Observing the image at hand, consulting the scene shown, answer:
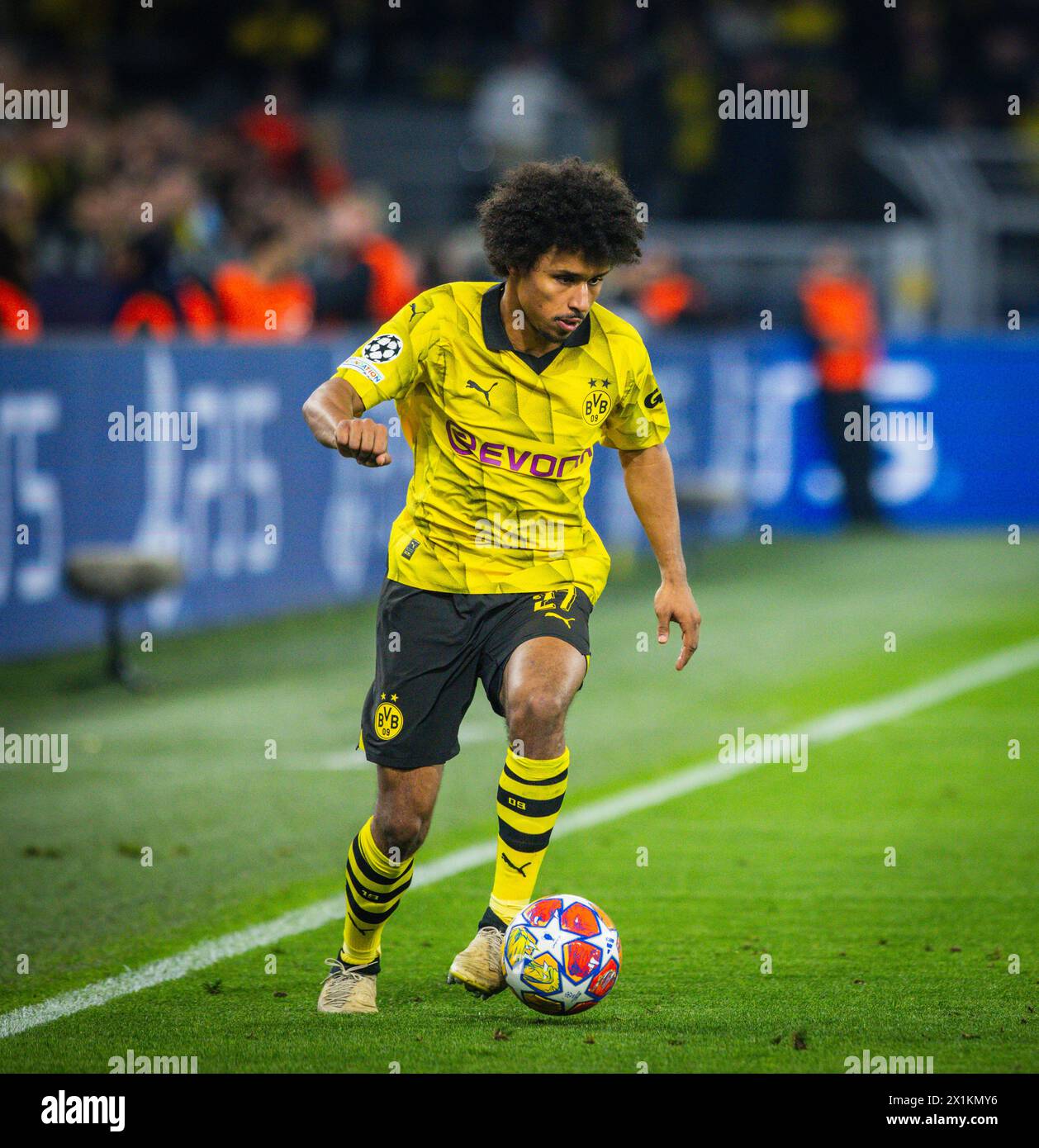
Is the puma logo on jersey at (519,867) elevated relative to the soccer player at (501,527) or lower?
lower

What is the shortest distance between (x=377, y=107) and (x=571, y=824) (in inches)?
562

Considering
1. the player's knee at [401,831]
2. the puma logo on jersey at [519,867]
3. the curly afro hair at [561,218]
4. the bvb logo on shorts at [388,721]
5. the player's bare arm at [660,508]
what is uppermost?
the curly afro hair at [561,218]

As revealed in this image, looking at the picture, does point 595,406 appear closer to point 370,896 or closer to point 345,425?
point 345,425

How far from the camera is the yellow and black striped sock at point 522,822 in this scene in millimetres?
5215

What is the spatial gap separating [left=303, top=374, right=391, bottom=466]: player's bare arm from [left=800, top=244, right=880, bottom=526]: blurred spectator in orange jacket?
529 inches

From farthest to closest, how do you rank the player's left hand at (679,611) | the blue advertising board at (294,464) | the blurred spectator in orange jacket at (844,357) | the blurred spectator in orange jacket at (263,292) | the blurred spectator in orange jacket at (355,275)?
the blurred spectator in orange jacket at (844,357) → the blurred spectator in orange jacket at (355,275) → the blurred spectator in orange jacket at (263,292) → the blue advertising board at (294,464) → the player's left hand at (679,611)

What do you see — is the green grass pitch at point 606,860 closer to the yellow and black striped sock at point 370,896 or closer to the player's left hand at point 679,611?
the yellow and black striped sock at point 370,896

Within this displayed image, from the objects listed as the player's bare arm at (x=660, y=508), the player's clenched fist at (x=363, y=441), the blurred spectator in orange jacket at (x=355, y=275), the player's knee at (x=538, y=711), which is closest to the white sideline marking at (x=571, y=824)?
the player's knee at (x=538, y=711)

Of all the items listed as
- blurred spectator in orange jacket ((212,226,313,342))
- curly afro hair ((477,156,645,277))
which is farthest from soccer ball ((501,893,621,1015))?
blurred spectator in orange jacket ((212,226,313,342))

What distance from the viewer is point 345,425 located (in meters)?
4.59

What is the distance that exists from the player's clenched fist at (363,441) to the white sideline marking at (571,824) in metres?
1.68

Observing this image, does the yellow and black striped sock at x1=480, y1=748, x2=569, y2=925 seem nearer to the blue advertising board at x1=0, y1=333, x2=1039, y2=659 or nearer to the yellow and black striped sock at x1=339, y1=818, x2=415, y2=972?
the yellow and black striped sock at x1=339, y1=818, x2=415, y2=972

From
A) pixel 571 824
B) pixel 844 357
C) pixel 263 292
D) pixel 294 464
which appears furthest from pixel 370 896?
pixel 844 357

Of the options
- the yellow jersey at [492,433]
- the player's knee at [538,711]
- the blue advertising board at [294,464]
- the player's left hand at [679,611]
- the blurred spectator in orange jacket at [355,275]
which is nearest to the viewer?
the player's knee at [538,711]
